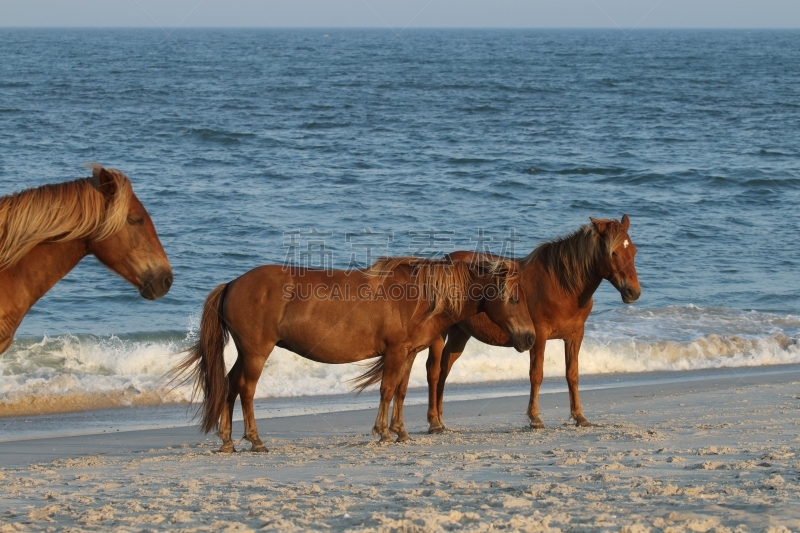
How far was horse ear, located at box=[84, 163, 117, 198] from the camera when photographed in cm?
442

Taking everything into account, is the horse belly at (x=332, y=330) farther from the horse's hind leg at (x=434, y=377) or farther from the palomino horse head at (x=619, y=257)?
the palomino horse head at (x=619, y=257)

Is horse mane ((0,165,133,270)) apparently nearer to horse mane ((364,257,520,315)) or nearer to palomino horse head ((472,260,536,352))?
horse mane ((364,257,520,315))

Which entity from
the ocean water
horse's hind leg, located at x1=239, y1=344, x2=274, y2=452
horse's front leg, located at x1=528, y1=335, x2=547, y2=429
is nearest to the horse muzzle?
horse's hind leg, located at x1=239, y1=344, x2=274, y2=452

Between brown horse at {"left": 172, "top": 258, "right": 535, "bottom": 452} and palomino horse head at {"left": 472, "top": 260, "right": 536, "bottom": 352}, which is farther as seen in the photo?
palomino horse head at {"left": 472, "top": 260, "right": 536, "bottom": 352}

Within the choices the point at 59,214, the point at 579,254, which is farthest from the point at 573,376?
the point at 59,214

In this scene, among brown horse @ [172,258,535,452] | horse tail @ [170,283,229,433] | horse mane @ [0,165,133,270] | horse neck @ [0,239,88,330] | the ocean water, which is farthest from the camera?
the ocean water

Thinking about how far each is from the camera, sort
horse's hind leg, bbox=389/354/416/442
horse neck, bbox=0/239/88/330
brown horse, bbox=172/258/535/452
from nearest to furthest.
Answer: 1. horse neck, bbox=0/239/88/330
2. brown horse, bbox=172/258/535/452
3. horse's hind leg, bbox=389/354/416/442

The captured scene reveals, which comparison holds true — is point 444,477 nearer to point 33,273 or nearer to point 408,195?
point 33,273

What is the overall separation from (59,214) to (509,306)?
12.5ft

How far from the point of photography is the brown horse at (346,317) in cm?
676

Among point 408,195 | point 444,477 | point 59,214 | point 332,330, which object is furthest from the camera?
point 408,195

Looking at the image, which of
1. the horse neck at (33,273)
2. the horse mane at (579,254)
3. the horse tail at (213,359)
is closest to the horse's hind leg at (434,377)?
the horse mane at (579,254)

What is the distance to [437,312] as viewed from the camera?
279 inches

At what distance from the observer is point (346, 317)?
6.86m
